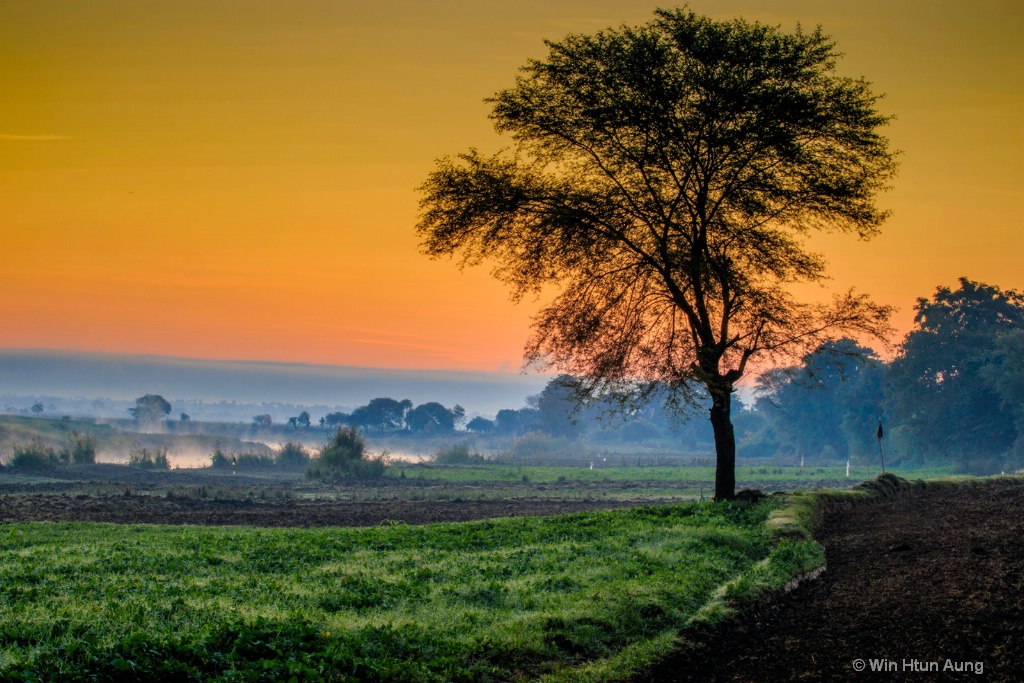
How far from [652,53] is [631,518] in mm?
14100

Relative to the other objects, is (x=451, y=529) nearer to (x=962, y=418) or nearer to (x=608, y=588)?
(x=608, y=588)

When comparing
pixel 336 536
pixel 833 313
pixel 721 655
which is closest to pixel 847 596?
pixel 721 655

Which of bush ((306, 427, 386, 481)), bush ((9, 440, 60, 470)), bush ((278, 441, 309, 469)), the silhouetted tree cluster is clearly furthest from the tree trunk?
bush ((278, 441, 309, 469))

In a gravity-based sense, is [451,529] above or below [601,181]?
below

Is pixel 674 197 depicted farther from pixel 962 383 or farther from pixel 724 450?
pixel 962 383

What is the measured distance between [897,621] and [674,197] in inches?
718

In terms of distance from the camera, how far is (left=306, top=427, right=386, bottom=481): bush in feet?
238

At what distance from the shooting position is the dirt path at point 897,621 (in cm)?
1115

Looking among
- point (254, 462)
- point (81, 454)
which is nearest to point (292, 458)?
point (254, 462)

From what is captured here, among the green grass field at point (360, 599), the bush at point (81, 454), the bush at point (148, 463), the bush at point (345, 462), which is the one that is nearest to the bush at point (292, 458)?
the bush at point (148, 463)

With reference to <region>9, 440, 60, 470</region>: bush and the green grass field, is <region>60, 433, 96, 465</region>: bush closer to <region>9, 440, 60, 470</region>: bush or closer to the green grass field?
<region>9, 440, 60, 470</region>: bush

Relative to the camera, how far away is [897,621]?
1320 centimetres

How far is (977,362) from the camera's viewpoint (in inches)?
3282

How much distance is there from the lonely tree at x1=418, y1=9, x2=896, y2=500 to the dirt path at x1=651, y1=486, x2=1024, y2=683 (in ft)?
34.7
